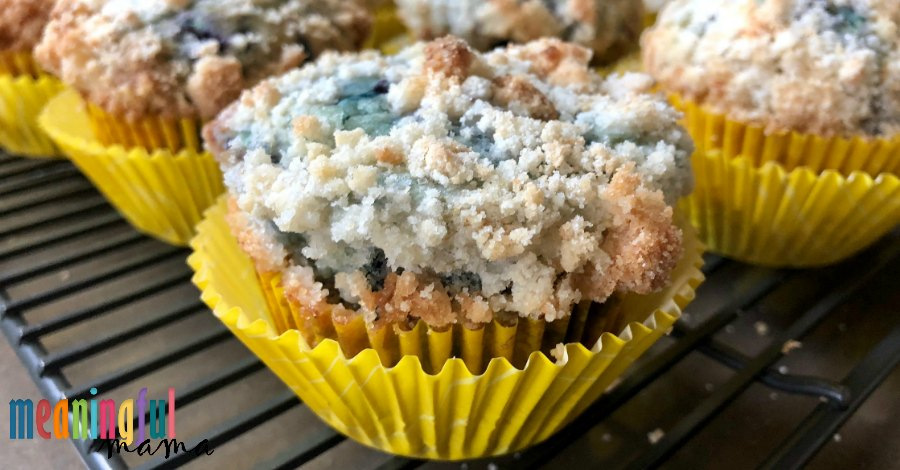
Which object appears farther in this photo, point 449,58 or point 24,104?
point 24,104

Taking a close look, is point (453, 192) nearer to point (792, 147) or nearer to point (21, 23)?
point (792, 147)

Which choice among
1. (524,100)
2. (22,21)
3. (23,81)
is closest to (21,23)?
(22,21)

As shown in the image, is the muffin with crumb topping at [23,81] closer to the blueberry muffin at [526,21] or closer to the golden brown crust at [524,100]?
the blueberry muffin at [526,21]

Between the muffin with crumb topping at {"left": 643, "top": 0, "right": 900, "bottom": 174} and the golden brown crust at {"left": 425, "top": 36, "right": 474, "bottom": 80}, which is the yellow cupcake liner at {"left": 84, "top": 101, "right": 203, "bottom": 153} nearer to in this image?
the golden brown crust at {"left": 425, "top": 36, "right": 474, "bottom": 80}

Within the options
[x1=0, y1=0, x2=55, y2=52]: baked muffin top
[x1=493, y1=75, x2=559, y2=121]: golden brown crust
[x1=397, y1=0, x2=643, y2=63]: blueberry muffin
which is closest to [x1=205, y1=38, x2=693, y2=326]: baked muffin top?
[x1=493, y1=75, x2=559, y2=121]: golden brown crust

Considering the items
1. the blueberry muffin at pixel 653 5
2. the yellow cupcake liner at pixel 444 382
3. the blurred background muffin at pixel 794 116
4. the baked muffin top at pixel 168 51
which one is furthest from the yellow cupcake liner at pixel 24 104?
the blueberry muffin at pixel 653 5

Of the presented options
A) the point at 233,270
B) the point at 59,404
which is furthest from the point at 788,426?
the point at 59,404

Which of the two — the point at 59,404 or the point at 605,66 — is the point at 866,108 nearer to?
the point at 605,66
